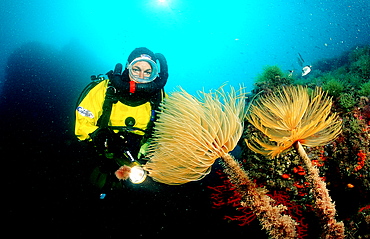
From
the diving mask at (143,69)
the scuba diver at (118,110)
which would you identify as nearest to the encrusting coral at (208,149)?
the scuba diver at (118,110)

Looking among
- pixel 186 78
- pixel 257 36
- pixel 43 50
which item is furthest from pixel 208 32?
pixel 43 50

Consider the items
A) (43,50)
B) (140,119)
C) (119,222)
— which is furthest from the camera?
(43,50)

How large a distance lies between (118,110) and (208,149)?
9.93 feet

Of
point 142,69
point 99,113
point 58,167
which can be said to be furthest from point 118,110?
point 58,167

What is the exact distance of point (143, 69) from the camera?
4.34 metres

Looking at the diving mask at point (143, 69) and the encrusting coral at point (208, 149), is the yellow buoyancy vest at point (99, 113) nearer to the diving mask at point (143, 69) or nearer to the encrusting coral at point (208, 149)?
the diving mask at point (143, 69)

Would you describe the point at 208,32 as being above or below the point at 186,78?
above

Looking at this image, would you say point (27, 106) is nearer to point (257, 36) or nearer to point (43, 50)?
point (43, 50)

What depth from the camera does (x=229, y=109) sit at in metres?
2.06

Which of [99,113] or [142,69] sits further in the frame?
[142,69]

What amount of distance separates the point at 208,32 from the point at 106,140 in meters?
116

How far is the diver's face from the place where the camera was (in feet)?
14.0

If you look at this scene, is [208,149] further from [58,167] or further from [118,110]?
[58,167]

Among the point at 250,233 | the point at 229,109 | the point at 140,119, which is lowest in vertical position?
the point at 250,233
